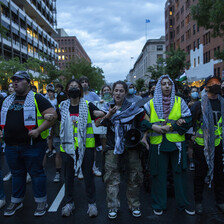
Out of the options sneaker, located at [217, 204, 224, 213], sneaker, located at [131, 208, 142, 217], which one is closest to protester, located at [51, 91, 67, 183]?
sneaker, located at [131, 208, 142, 217]

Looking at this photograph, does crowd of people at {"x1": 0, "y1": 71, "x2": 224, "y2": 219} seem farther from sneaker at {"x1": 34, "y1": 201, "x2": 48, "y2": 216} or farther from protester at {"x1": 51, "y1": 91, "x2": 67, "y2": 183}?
protester at {"x1": 51, "y1": 91, "x2": 67, "y2": 183}

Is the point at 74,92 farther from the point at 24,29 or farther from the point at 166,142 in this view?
the point at 24,29

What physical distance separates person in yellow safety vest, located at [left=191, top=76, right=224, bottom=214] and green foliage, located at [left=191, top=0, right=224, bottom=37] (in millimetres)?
10434

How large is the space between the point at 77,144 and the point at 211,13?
40.7 feet

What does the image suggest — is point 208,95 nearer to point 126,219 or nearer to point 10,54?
point 126,219

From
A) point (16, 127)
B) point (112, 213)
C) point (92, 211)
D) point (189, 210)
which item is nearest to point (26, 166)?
point (16, 127)

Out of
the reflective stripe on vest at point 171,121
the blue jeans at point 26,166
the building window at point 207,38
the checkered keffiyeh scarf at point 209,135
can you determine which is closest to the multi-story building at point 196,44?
the building window at point 207,38

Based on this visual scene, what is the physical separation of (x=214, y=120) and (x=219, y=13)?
429 inches

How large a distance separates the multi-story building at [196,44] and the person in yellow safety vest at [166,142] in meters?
22.8

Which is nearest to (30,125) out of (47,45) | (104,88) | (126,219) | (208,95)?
(126,219)

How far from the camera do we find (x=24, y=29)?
42.0 meters

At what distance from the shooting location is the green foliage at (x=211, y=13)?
1177 cm

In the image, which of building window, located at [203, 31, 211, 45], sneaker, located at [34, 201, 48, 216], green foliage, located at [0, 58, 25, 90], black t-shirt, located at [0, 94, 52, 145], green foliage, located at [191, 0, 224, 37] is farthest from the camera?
building window, located at [203, 31, 211, 45]

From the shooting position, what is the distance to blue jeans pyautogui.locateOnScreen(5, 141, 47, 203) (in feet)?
11.0
